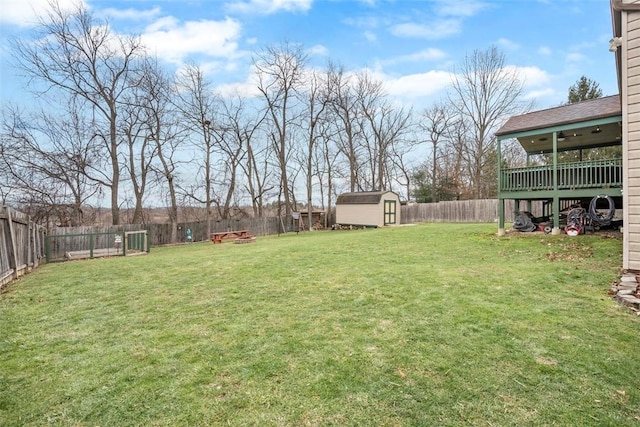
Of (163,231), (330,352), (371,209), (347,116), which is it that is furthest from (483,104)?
(330,352)

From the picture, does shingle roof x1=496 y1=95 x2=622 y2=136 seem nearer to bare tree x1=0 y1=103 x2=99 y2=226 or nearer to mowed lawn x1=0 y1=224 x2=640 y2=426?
mowed lawn x1=0 y1=224 x2=640 y2=426

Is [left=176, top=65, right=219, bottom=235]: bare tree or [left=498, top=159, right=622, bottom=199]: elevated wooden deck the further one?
[left=176, top=65, right=219, bottom=235]: bare tree

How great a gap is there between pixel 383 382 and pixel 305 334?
110cm

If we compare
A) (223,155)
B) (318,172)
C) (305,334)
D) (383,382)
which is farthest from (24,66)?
(383,382)

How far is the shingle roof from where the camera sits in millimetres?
9438

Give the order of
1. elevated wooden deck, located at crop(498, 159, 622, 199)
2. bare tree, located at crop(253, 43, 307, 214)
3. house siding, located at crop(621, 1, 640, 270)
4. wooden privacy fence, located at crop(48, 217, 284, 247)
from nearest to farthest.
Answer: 1. house siding, located at crop(621, 1, 640, 270)
2. elevated wooden deck, located at crop(498, 159, 622, 199)
3. wooden privacy fence, located at crop(48, 217, 284, 247)
4. bare tree, located at crop(253, 43, 307, 214)

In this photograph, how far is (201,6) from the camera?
31.5 ft

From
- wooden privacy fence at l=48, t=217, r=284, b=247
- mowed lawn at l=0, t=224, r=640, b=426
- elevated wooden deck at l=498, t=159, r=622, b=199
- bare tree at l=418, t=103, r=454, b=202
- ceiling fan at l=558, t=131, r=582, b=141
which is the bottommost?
mowed lawn at l=0, t=224, r=640, b=426

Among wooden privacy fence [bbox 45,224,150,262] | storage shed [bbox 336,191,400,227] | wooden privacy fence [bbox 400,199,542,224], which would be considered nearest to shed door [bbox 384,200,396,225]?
storage shed [bbox 336,191,400,227]

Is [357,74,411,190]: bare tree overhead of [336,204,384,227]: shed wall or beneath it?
overhead

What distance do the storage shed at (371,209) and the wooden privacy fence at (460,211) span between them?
2985 mm

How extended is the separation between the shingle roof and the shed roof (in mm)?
10307

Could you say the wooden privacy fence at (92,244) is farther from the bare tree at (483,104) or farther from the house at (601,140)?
the bare tree at (483,104)

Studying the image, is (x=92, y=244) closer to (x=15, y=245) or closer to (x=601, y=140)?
(x=15, y=245)
